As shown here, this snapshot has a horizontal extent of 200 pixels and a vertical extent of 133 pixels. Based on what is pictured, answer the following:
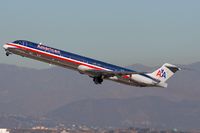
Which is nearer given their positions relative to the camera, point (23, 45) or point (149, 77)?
point (23, 45)

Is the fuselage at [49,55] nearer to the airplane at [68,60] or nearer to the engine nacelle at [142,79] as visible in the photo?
the airplane at [68,60]

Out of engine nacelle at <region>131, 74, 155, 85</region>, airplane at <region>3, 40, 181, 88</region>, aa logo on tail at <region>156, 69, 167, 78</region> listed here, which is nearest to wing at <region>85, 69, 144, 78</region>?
airplane at <region>3, 40, 181, 88</region>

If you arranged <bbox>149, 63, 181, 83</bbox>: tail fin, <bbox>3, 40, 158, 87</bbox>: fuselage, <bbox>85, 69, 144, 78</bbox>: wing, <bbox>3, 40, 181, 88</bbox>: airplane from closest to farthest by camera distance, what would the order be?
Result: 1. <bbox>3, 40, 158, 87</bbox>: fuselage
2. <bbox>3, 40, 181, 88</bbox>: airplane
3. <bbox>85, 69, 144, 78</bbox>: wing
4. <bbox>149, 63, 181, 83</bbox>: tail fin

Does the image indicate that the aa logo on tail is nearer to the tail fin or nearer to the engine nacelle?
the tail fin

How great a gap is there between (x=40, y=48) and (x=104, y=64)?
16401 millimetres

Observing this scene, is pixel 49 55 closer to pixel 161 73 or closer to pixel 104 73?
pixel 104 73

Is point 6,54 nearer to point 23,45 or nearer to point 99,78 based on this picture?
point 23,45

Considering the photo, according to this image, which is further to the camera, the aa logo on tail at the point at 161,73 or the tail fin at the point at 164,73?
the aa logo on tail at the point at 161,73

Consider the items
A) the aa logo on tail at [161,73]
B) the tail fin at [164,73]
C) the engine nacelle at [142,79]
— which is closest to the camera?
the engine nacelle at [142,79]

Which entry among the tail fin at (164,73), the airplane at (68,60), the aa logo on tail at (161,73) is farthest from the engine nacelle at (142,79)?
the aa logo on tail at (161,73)

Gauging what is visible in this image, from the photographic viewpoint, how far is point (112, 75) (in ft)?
481

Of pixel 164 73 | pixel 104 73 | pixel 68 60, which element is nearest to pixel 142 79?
pixel 164 73

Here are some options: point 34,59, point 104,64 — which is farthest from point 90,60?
point 34,59

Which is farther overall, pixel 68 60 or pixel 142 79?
pixel 142 79
